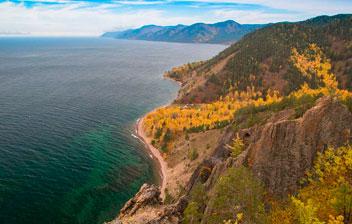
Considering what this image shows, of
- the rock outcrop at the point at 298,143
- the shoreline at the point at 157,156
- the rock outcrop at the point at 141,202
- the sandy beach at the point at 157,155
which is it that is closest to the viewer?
the rock outcrop at the point at 298,143

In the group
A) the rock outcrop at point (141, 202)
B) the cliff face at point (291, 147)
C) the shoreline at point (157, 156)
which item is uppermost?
the cliff face at point (291, 147)

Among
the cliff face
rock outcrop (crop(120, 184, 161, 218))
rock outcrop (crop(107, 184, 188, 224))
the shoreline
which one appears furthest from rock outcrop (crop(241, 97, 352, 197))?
the shoreline

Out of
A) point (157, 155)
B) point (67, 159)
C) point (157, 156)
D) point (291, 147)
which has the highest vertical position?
point (291, 147)

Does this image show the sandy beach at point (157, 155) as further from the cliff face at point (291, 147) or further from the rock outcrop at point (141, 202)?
the cliff face at point (291, 147)

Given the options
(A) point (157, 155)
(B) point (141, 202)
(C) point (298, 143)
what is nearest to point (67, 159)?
(A) point (157, 155)

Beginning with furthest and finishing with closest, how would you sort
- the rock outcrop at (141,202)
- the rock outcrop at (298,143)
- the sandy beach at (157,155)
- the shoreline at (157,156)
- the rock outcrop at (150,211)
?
the sandy beach at (157,155), the shoreline at (157,156), the rock outcrop at (141,202), the rock outcrop at (150,211), the rock outcrop at (298,143)

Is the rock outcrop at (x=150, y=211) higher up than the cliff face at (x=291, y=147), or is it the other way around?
the cliff face at (x=291, y=147)

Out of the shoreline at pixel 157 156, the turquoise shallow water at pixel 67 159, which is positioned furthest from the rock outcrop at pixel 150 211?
the shoreline at pixel 157 156

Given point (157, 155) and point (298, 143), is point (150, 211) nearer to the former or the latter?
point (298, 143)

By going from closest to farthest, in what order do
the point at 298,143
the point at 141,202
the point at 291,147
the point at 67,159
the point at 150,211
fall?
the point at 298,143, the point at 291,147, the point at 150,211, the point at 141,202, the point at 67,159

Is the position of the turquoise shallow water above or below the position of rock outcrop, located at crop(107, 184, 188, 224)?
below

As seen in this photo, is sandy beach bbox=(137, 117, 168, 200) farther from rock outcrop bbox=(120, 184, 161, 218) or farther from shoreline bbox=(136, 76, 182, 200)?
rock outcrop bbox=(120, 184, 161, 218)
